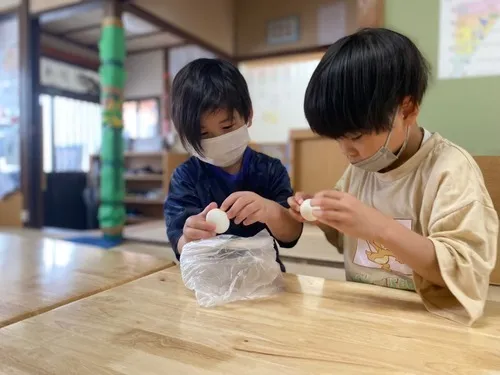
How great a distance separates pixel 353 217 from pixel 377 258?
0.26 metres

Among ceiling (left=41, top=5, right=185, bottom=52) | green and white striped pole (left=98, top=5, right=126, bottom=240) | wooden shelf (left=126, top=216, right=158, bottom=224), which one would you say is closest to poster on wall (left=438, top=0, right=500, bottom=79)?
green and white striped pole (left=98, top=5, right=126, bottom=240)

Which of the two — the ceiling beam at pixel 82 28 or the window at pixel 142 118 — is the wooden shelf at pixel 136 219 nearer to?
the window at pixel 142 118

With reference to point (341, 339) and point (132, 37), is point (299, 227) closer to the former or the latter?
point (341, 339)

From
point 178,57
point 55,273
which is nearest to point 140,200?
point 178,57

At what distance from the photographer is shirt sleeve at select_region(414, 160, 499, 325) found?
20.7 inches

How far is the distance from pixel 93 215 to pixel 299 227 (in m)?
4.22

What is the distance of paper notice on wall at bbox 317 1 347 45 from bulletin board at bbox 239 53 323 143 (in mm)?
840

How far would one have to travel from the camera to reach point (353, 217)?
1.74ft

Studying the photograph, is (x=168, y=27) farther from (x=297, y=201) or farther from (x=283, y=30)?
(x=297, y=201)

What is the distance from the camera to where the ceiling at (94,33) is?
403cm

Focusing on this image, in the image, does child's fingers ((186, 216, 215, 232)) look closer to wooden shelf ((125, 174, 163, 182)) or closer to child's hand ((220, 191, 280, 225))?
child's hand ((220, 191, 280, 225))

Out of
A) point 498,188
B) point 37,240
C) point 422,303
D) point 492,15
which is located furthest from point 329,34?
point 422,303

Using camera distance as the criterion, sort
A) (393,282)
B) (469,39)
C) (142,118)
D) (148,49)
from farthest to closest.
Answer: (142,118)
(148,49)
(469,39)
(393,282)

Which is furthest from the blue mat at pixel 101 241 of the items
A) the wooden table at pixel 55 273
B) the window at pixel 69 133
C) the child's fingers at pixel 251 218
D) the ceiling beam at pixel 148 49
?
the ceiling beam at pixel 148 49
